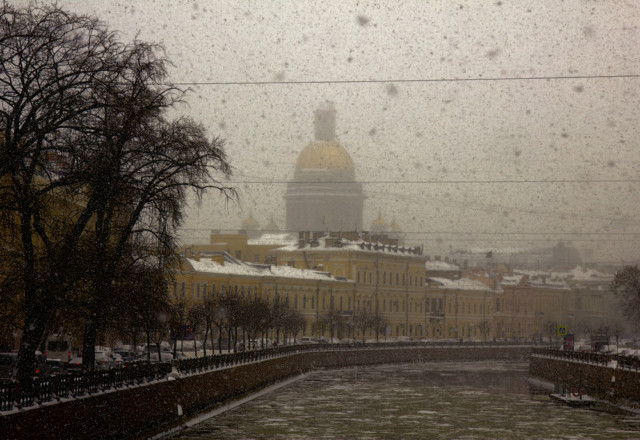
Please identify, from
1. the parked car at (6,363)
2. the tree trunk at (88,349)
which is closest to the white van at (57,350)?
the parked car at (6,363)

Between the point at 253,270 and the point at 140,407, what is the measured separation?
219 ft

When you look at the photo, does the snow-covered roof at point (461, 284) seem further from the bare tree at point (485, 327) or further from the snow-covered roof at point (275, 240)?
the snow-covered roof at point (275, 240)

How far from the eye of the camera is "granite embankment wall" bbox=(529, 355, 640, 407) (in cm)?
4456

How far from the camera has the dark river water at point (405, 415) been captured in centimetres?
3525

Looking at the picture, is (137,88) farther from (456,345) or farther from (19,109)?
(456,345)

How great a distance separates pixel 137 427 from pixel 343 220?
154920 mm

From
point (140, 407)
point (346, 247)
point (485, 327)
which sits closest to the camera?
point (140, 407)

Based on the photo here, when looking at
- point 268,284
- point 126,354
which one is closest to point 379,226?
point 268,284

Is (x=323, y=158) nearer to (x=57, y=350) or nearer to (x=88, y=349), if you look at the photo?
(x=57, y=350)

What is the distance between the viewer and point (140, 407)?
100.0 ft

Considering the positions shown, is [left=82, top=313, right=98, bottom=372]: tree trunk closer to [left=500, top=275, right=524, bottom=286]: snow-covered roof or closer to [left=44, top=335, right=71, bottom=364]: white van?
[left=44, top=335, right=71, bottom=364]: white van

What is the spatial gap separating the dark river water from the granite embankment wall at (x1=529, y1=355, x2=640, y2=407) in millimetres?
1885

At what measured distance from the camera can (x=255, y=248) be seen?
131 m

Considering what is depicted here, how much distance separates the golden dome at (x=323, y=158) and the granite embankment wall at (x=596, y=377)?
107 meters
